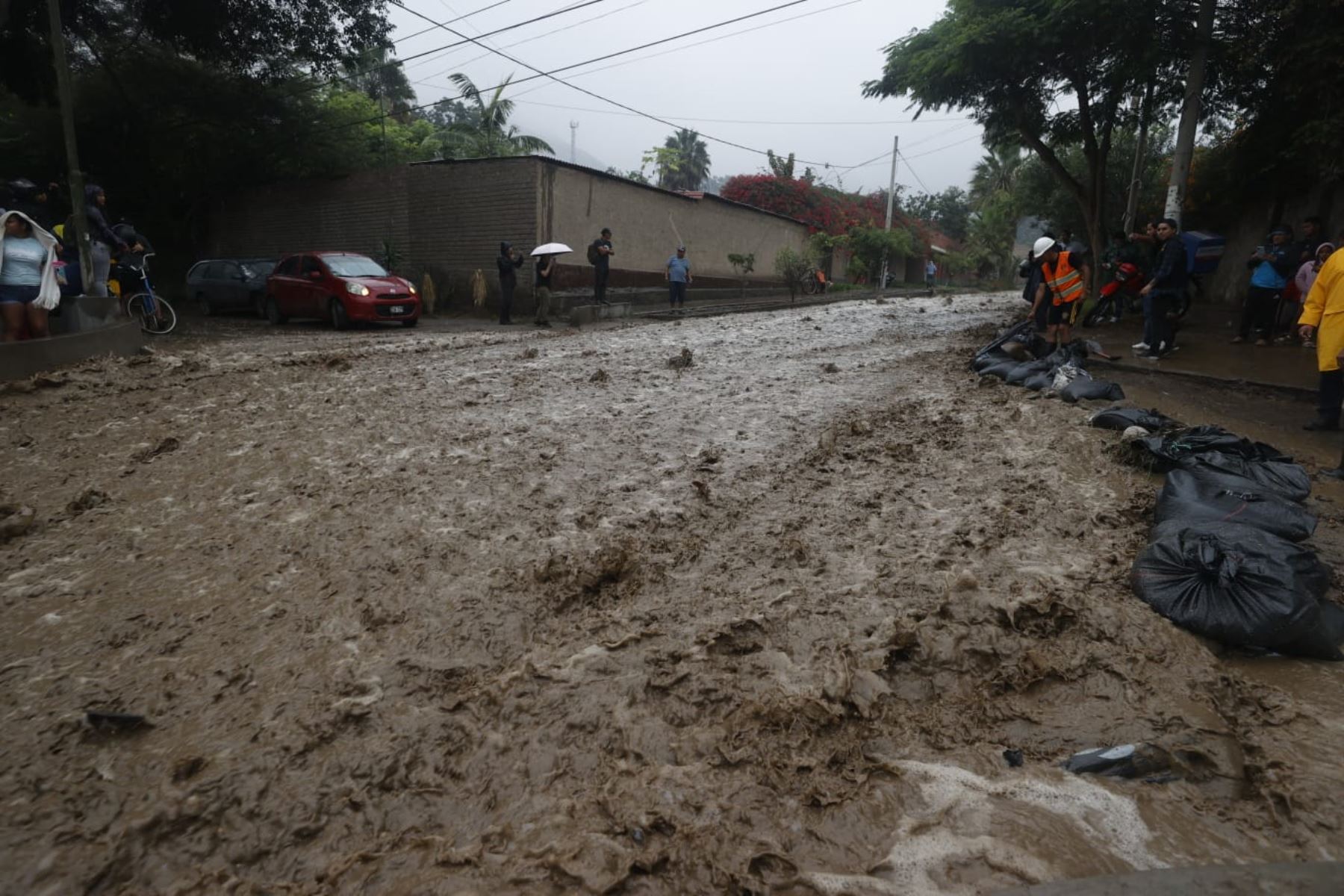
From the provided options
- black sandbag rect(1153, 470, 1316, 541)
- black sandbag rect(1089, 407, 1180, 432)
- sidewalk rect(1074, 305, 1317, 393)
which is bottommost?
black sandbag rect(1153, 470, 1316, 541)

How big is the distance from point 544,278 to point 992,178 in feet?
113

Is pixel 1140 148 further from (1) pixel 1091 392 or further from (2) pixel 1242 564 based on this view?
(2) pixel 1242 564

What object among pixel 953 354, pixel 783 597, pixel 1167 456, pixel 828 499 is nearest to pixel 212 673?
pixel 783 597

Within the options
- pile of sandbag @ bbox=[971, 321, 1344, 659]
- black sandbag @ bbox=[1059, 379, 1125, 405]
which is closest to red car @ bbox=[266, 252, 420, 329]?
black sandbag @ bbox=[1059, 379, 1125, 405]

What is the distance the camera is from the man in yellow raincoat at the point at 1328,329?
487cm

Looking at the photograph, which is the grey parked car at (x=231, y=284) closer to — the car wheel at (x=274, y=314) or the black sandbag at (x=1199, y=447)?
the car wheel at (x=274, y=314)

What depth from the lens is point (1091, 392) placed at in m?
6.14

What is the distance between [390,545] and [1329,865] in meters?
3.42

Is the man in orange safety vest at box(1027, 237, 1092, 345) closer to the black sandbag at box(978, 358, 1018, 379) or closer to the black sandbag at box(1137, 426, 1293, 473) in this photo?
the black sandbag at box(978, 358, 1018, 379)

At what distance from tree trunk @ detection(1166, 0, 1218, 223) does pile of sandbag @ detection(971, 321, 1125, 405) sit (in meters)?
3.43

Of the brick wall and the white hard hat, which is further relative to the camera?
the brick wall

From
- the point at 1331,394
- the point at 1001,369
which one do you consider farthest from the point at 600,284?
the point at 1331,394

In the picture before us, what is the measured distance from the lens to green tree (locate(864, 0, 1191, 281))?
1036 centimetres

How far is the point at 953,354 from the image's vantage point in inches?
356
